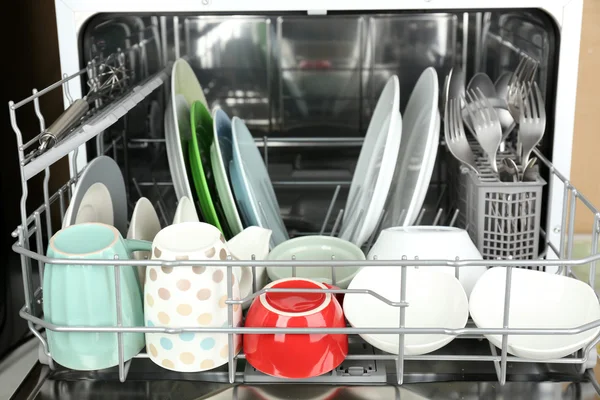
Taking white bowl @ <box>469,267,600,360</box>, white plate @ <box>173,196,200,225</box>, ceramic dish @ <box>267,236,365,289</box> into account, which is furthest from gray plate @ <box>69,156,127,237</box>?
white bowl @ <box>469,267,600,360</box>

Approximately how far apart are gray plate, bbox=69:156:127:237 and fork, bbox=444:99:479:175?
42 cm

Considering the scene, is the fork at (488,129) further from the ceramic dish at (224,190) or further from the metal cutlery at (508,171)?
the ceramic dish at (224,190)

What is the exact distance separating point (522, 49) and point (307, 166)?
378mm

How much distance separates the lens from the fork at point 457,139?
912 mm

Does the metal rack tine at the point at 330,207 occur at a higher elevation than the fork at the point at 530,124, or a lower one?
lower

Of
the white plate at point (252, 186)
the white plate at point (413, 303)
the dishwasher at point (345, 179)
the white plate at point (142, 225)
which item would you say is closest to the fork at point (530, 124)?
the dishwasher at point (345, 179)

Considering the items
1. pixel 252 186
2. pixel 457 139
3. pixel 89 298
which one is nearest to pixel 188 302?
pixel 89 298

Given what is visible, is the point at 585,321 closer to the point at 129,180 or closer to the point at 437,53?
the point at 437,53

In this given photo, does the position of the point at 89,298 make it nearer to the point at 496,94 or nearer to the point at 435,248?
the point at 435,248

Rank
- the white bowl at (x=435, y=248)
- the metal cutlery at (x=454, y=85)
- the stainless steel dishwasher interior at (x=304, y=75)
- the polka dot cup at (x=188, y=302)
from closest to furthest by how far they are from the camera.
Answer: the polka dot cup at (x=188, y=302) → the white bowl at (x=435, y=248) → the metal cutlery at (x=454, y=85) → the stainless steel dishwasher interior at (x=304, y=75)

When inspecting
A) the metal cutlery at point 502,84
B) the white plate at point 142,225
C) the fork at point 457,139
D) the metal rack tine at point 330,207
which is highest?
the metal cutlery at point 502,84

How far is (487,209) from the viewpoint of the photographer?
34.6 inches

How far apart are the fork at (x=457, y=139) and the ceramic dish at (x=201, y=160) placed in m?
0.31

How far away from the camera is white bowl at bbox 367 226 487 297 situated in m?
0.78
